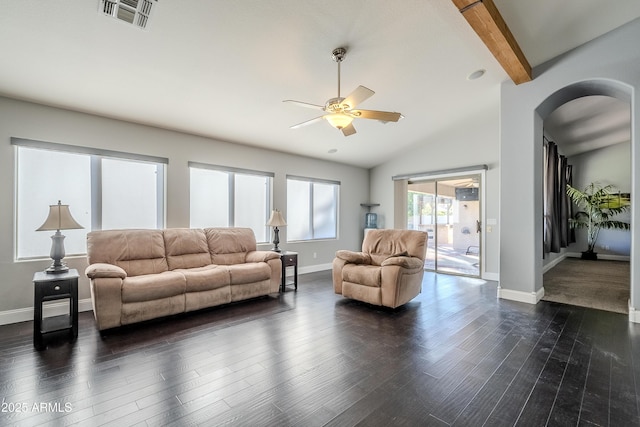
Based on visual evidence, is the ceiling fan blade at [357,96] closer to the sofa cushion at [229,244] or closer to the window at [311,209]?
the sofa cushion at [229,244]

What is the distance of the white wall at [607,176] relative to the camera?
25.1 feet

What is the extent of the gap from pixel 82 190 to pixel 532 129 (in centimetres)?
614

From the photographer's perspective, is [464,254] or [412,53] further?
[464,254]

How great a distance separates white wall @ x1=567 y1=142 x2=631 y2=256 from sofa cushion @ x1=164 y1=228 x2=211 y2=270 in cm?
1019

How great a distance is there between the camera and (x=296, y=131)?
4.98m

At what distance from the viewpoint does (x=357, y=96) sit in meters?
2.58

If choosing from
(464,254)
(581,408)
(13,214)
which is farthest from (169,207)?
(464,254)

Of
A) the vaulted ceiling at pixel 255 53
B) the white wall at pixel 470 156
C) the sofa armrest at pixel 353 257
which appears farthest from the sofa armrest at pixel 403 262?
the white wall at pixel 470 156

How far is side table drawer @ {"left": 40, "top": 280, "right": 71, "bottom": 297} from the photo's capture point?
280 cm

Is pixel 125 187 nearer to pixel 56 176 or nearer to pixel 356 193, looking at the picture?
pixel 56 176

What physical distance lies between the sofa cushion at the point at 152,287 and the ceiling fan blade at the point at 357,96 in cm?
273

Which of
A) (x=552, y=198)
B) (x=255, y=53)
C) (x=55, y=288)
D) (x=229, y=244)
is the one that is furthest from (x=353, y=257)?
(x=552, y=198)

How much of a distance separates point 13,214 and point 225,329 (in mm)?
2771


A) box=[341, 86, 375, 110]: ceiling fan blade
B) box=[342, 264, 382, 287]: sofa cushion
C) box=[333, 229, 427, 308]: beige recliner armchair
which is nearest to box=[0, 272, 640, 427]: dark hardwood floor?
box=[333, 229, 427, 308]: beige recliner armchair
